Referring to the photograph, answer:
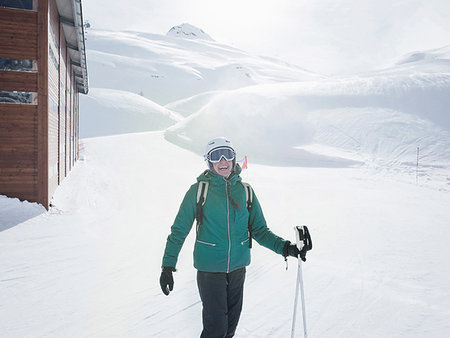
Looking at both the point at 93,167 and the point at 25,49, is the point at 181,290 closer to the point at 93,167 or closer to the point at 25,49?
the point at 25,49

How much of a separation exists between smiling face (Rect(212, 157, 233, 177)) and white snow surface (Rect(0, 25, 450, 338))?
2071 mm

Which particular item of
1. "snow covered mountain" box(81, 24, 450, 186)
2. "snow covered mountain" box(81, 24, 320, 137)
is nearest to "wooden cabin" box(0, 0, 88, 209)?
"snow covered mountain" box(81, 24, 450, 186)

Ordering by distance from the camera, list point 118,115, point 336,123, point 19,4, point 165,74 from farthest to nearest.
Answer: point 165,74
point 118,115
point 336,123
point 19,4

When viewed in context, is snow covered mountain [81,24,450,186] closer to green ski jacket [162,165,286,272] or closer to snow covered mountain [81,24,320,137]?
snow covered mountain [81,24,320,137]

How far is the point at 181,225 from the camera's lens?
2.86 m

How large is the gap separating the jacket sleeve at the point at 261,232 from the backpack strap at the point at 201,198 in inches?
21.3

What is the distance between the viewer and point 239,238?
9.53 feet

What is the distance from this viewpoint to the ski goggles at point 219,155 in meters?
2.96

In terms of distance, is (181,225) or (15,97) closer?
(181,225)

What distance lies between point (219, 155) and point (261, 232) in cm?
87

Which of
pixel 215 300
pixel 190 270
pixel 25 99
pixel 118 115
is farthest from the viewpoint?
pixel 118 115

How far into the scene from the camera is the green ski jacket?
9.18 ft

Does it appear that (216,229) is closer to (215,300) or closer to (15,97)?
(215,300)

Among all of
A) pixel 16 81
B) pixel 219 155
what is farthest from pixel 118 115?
pixel 219 155
